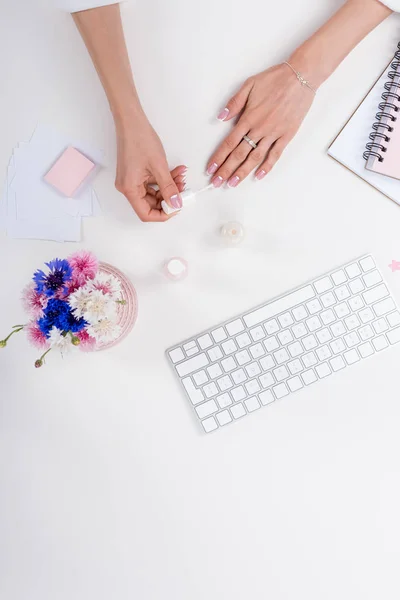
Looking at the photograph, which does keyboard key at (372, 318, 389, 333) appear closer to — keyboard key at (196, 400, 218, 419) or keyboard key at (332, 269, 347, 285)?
keyboard key at (332, 269, 347, 285)

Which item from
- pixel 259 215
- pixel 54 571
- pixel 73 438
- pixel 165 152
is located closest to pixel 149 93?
pixel 165 152

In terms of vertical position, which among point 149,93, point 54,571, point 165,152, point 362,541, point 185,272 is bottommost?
point 362,541

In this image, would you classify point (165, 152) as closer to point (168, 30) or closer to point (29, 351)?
point (168, 30)

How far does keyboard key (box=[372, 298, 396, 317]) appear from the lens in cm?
89

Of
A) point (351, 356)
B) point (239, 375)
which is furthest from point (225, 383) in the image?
point (351, 356)

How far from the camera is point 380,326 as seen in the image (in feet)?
2.92

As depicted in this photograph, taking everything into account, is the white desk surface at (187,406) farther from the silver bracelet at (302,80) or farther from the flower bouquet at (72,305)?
the flower bouquet at (72,305)

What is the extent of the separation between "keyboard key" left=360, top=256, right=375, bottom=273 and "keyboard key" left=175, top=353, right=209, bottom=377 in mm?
332

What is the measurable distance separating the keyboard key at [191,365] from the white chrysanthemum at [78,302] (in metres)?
0.27

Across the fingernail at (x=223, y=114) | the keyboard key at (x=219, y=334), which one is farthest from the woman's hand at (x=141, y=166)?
the keyboard key at (x=219, y=334)

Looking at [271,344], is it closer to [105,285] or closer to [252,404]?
[252,404]

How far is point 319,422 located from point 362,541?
231 mm

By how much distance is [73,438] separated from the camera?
2.93 ft

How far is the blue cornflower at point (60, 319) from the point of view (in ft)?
2.21
